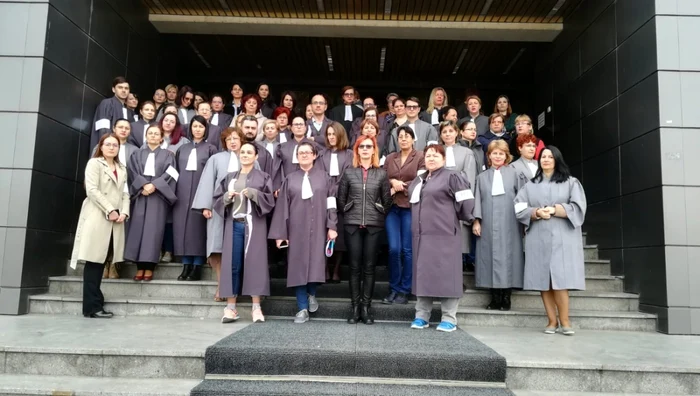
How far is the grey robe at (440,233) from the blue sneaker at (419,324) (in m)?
0.27

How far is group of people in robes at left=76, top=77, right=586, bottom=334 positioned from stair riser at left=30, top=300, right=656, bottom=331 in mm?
176

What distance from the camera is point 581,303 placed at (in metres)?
5.35

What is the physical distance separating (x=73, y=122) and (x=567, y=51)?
6903 mm

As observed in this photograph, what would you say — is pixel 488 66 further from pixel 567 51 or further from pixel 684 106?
pixel 684 106

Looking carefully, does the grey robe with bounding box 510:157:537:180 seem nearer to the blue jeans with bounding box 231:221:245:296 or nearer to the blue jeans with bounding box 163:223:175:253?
the blue jeans with bounding box 231:221:245:296

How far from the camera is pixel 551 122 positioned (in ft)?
27.5

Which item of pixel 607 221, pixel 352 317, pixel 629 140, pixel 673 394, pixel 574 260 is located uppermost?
pixel 629 140

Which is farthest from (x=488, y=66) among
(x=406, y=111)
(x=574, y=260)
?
(x=574, y=260)

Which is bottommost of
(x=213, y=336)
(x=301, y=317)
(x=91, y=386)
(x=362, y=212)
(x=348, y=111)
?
(x=91, y=386)

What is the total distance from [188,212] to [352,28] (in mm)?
4521

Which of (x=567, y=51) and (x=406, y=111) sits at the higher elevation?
(x=567, y=51)

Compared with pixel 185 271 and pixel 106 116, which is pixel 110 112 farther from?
pixel 185 271

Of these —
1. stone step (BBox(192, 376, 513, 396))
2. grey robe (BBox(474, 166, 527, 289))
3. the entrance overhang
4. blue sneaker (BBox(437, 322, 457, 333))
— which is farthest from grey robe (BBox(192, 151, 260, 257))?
the entrance overhang

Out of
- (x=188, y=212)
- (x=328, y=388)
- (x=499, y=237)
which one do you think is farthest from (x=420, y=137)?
(x=328, y=388)
